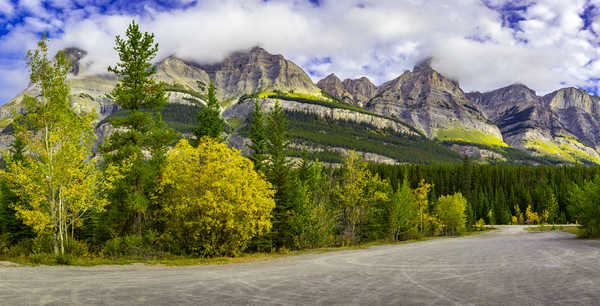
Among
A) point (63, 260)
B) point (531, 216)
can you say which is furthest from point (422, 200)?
point (531, 216)

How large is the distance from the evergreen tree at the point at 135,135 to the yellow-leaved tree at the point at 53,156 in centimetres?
463

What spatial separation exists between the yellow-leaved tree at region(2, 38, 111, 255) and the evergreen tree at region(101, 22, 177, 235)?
4.63 metres

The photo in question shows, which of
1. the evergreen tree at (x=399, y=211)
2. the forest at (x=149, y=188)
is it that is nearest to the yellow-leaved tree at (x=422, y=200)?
the evergreen tree at (x=399, y=211)

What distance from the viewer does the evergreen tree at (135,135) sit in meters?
29.2

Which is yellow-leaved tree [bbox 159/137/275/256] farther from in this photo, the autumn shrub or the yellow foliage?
the yellow foliage

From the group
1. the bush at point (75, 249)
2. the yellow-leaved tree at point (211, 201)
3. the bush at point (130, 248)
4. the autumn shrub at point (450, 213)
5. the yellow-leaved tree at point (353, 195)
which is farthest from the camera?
the autumn shrub at point (450, 213)

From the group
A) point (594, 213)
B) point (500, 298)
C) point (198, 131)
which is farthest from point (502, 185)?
point (500, 298)

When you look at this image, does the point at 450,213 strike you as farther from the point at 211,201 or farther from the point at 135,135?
the point at 135,135

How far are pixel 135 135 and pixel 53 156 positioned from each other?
7111 millimetres

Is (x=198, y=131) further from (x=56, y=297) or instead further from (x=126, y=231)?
(x=56, y=297)

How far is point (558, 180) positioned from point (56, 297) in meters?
205

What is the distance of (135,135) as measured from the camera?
2975 cm

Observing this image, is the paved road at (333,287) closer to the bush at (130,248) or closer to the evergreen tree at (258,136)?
the bush at (130,248)

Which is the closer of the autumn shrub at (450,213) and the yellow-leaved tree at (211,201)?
the yellow-leaved tree at (211,201)
